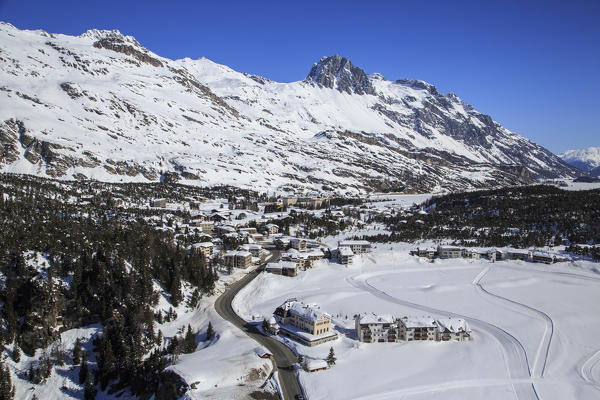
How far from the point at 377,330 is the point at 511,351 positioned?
14687 millimetres

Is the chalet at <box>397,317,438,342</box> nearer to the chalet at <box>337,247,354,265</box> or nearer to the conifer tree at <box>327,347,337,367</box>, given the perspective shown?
the conifer tree at <box>327,347,337,367</box>

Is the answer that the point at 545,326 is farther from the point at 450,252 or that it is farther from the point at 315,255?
the point at 315,255

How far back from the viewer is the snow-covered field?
3903 centimetres

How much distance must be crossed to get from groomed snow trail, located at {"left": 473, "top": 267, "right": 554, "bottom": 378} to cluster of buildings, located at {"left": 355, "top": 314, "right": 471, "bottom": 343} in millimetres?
7474

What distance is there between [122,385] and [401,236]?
7590 centimetres

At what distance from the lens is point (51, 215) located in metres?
78.9

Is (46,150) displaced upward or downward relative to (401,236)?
upward

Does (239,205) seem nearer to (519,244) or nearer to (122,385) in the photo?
(519,244)

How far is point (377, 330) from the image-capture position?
4816 centimetres

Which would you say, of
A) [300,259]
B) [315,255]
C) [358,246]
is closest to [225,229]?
[315,255]

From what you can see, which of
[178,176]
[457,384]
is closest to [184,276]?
[457,384]

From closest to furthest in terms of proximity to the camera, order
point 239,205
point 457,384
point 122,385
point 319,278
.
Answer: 1. point 457,384
2. point 122,385
3. point 319,278
4. point 239,205

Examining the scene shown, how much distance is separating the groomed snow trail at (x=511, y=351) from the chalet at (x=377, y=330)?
39.5 feet

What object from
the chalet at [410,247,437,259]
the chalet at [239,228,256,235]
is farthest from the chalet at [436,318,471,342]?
the chalet at [239,228,256,235]
